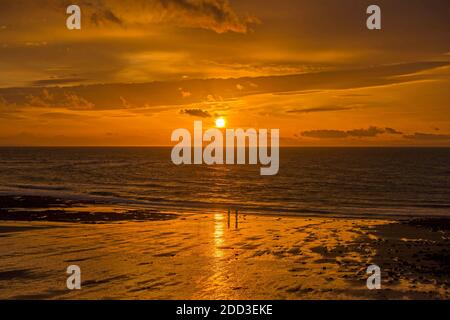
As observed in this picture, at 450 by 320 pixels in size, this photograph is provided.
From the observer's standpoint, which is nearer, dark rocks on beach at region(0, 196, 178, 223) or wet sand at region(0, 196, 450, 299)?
wet sand at region(0, 196, 450, 299)

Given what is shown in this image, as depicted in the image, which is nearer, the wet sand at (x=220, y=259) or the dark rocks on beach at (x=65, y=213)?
the wet sand at (x=220, y=259)

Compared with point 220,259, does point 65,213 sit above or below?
above

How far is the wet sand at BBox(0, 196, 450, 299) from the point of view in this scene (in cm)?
1914

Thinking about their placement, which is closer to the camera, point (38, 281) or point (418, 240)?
point (38, 281)

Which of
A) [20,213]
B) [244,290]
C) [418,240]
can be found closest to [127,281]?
[244,290]

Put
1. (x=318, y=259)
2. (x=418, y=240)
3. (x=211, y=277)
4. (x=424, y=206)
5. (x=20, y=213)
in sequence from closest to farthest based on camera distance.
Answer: (x=211, y=277)
(x=318, y=259)
(x=418, y=240)
(x=20, y=213)
(x=424, y=206)

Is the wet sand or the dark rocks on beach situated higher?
the dark rocks on beach

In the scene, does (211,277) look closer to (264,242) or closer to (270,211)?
(264,242)

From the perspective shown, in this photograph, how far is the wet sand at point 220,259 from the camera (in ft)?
62.8

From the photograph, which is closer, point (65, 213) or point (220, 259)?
point (220, 259)

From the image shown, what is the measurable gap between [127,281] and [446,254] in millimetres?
16546

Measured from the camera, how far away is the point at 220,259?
24.4m

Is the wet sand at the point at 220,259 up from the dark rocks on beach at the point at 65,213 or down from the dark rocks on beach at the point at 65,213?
down
